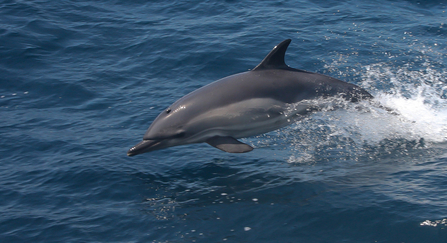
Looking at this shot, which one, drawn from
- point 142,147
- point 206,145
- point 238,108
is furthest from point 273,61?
point 142,147

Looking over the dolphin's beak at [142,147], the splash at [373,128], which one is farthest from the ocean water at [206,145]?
the dolphin's beak at [142,147]

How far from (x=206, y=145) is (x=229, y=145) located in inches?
81.5

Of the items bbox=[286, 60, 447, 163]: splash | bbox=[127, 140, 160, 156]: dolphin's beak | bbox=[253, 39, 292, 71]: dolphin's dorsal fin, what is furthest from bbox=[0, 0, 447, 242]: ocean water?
bbox=[253, 39, 292, 71]: dolphin's dorsal fin

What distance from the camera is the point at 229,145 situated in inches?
320

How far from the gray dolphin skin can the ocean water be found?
0.68 metres

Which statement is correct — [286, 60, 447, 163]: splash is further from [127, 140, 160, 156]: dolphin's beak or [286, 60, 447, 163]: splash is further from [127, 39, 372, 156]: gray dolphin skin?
[127, 140, 160, 156]: dolphin's beak

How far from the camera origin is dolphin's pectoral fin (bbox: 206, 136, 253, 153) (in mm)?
7941

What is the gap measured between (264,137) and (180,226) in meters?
3.90

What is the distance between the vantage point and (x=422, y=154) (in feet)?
28.2

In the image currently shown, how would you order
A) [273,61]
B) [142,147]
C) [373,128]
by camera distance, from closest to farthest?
[142,147], [273,61], [373,128]

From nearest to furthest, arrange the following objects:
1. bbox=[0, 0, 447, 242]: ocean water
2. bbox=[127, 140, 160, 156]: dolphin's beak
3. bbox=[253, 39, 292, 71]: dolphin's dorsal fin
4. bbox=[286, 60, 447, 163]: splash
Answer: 1. bbox=[0, 0, 447, 242]: ocean water
2. bbox=[127, 140, 160, 156]: dolphin's beak
3. bbox=[253, 39, 292, 71]: dolphin's dorsal fin
4. bbox=[286, 60, 447, 163]: splash

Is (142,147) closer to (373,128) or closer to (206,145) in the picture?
(206,145)

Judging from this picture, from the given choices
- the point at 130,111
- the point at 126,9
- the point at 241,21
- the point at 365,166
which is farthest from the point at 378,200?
the point at 126,9

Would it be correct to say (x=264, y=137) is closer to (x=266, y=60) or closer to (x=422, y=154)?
(x=266, y=60)
